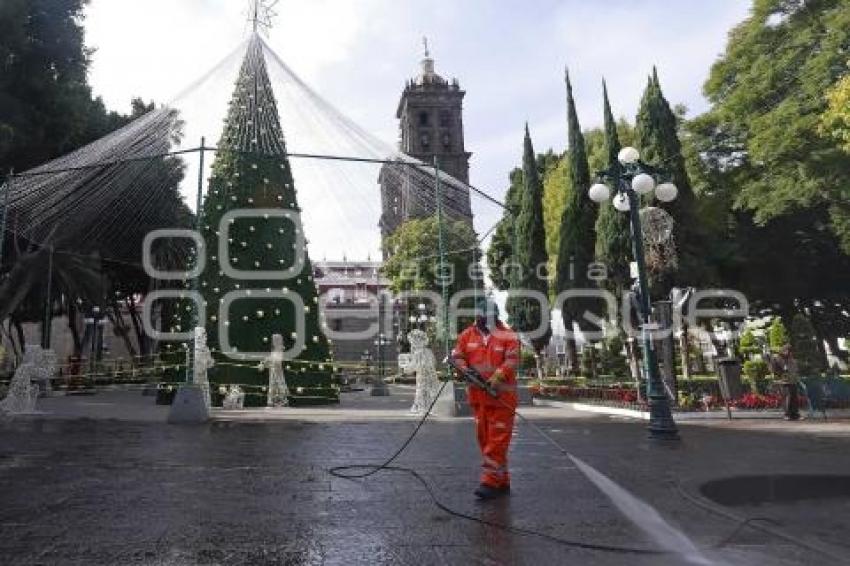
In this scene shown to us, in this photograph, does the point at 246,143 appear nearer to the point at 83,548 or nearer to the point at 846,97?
the point at 83,548

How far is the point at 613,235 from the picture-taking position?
27.2 m

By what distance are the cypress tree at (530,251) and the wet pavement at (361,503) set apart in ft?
83.2

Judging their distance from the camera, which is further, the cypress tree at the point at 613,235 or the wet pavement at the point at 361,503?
the cypress tree at the point at 613,235

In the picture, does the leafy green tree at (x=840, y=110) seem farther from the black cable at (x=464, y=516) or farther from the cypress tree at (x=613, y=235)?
the black cable at (x=464, y=516)

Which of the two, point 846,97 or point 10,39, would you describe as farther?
point 10,39

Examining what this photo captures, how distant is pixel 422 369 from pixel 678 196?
1566cm

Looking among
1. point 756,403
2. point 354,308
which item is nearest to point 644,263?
point 756,403

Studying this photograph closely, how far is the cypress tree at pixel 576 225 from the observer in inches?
1233

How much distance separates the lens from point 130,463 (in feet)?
24.5

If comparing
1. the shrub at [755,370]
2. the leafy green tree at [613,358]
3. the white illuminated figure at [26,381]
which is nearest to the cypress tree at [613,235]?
the shrub at [755,370]

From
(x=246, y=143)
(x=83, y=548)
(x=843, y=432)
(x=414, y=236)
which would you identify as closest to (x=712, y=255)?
(x=843, y=432)

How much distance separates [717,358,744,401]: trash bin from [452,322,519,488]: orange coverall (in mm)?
12133

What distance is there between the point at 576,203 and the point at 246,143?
63.4 feet

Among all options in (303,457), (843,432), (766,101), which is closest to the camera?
(303,457)
